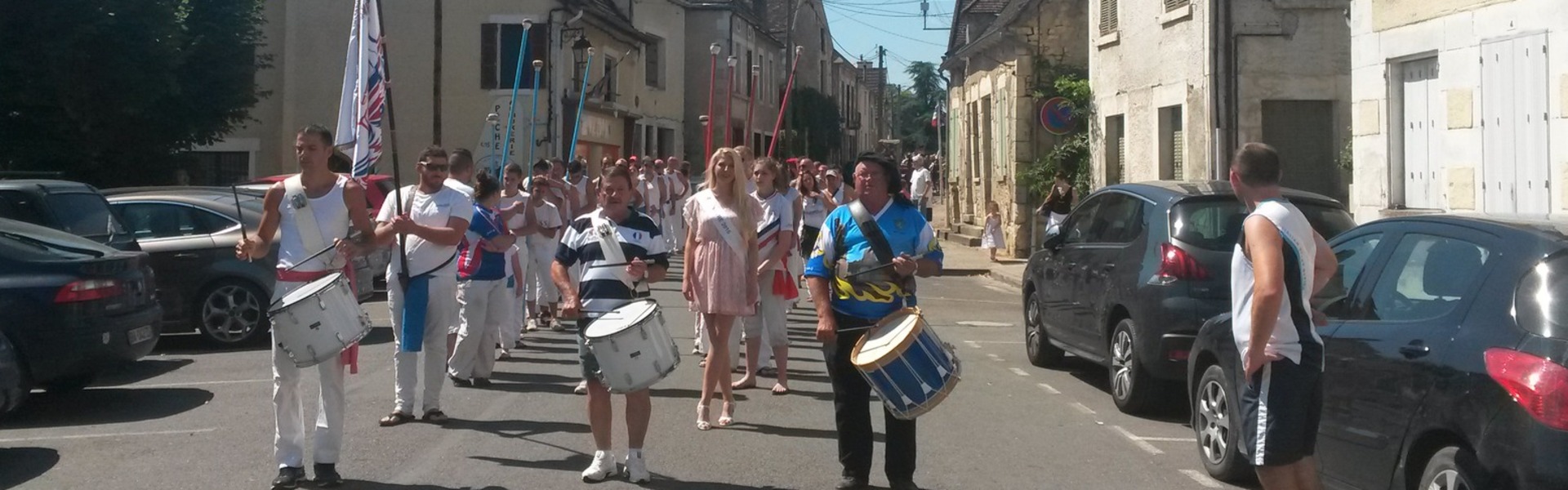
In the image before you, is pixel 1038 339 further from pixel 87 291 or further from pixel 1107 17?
pixel 1107 17

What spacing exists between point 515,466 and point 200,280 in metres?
6.55

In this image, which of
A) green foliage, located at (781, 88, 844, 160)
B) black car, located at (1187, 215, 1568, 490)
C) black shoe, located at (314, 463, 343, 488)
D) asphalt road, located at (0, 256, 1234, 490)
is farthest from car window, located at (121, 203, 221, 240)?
green foliage, located at (781, 88, 844, 160)

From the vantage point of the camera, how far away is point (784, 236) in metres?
10.1

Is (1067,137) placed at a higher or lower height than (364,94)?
higher

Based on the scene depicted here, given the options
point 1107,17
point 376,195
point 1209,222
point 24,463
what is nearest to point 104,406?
point 24,463

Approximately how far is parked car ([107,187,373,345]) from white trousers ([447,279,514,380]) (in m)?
3.26

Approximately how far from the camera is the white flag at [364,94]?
798cm

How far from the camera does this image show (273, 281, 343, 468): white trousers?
7043mm

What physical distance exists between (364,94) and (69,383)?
150 inches

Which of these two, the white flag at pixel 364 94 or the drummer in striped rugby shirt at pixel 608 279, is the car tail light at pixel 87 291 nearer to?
the white flag at pixel 364 94

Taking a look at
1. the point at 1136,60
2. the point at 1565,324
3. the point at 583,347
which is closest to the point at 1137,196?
the point at 583,347

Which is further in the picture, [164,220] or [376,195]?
[376,195]

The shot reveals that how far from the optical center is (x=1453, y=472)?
5184mm

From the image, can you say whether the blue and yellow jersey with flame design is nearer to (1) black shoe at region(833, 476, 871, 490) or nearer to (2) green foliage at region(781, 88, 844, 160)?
(1) black shoe at region(833, 476, 871, 490)
